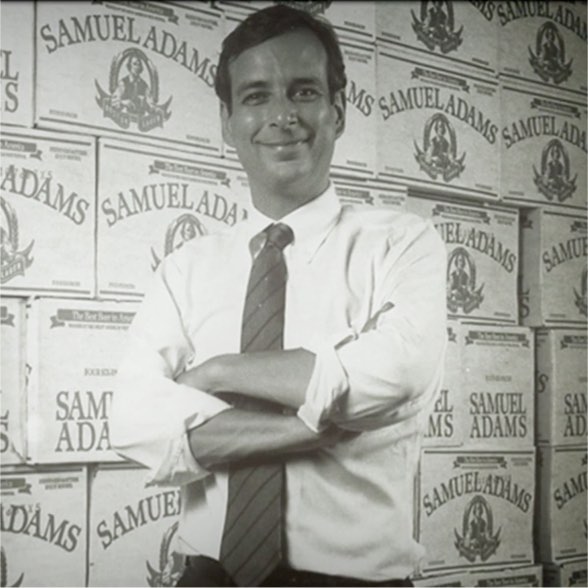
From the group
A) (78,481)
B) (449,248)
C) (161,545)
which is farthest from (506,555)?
(78,481)

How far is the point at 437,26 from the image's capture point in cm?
223

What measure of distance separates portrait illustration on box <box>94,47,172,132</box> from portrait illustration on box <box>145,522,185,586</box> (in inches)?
29.4

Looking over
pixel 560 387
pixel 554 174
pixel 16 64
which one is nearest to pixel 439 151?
pixel 554 174

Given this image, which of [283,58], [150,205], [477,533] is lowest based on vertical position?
[477,533]

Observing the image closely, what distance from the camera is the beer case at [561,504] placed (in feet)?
7.62

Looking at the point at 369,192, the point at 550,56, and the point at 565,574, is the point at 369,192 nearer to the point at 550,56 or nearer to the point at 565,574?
the point at 550,56

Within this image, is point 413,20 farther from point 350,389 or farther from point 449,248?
point 350,389

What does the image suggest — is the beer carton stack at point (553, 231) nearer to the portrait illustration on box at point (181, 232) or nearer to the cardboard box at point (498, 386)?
the cardboard box at point (498, 386)

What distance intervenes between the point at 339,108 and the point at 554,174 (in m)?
0.70

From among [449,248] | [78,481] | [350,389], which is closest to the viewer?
[350,389]

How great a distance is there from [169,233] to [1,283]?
32 centimetres

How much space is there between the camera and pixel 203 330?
5.88ft

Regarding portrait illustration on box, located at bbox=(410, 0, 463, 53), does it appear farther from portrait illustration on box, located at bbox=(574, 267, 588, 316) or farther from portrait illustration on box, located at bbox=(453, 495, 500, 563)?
portrait illustration on box, located at bbox=(453, 495, 500, 563)

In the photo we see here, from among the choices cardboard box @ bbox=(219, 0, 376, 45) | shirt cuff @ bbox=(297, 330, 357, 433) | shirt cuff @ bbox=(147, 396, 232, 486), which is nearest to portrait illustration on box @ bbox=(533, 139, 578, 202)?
cardboard box @ bbox=(219, 0, 376, 45)
